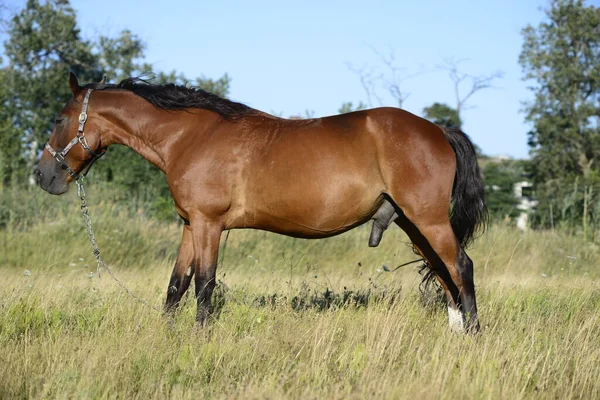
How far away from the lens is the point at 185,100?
5957mm

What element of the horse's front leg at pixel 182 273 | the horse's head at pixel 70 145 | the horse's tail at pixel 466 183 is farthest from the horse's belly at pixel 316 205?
the horse's head at pixel 70 145

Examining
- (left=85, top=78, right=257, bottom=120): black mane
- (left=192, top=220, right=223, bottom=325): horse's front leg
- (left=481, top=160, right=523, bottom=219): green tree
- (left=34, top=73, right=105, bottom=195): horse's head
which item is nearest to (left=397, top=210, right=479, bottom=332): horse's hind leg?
(left=192, top=220, right=223, bottom=325): horse's front leg

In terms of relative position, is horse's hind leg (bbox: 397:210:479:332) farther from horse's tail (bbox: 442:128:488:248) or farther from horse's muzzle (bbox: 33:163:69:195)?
horse's muzzle (bbox: 33:163:69:195)

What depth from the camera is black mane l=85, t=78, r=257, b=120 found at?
5.91 metres

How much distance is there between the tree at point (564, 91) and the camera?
1486 inches

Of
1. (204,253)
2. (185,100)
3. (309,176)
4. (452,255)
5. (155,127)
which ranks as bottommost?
(204,253)

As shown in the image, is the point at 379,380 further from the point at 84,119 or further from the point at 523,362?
the point at 84,119

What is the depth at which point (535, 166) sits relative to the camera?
39094 mm

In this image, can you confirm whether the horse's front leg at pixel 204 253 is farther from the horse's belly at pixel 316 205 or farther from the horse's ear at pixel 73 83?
the horse's ear at pixel 73 83

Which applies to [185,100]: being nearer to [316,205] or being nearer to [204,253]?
[204,253]

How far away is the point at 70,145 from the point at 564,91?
37.6 metres

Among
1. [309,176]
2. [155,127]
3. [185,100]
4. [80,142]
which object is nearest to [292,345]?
[309,176]

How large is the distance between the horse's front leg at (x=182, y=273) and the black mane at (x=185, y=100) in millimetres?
1085

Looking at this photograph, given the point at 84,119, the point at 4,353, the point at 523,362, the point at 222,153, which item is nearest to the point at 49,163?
the point at 84,119
